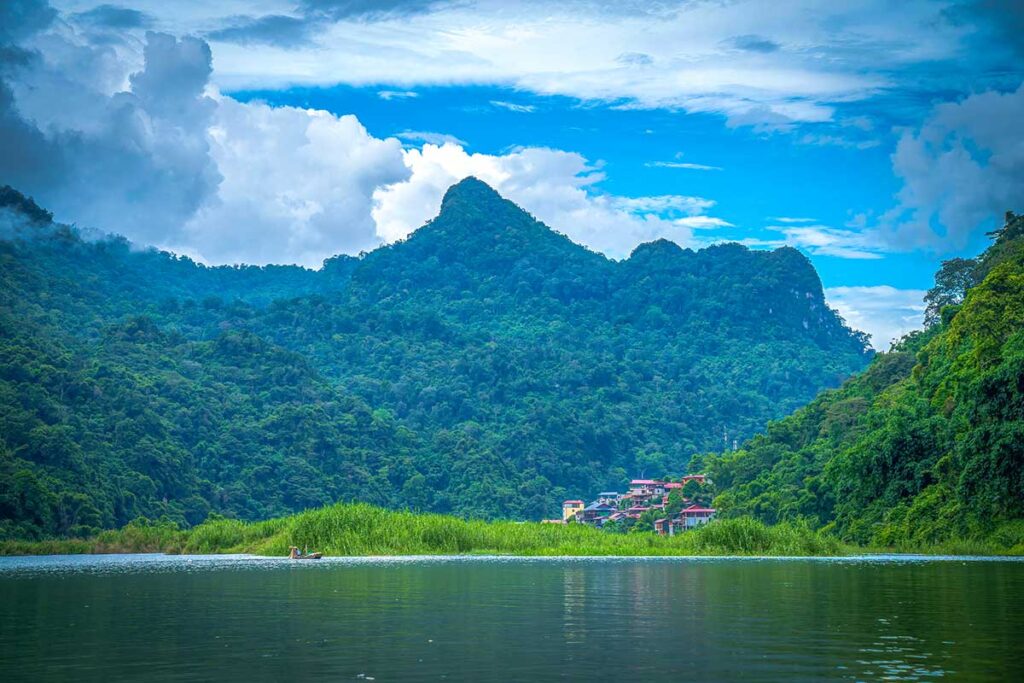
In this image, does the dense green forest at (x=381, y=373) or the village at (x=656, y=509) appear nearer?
the dense green forest at (x=381, y=373)

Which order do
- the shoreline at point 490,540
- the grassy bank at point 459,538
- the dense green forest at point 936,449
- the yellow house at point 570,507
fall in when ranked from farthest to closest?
the yellow house at point 570,507 → the grassy bank at point 459,538 → the shoreline at point 490,540 → the dense green forest at point 936,449

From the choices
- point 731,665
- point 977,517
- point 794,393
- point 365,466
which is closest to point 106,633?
point 731,665

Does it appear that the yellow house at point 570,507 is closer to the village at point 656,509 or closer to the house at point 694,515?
the village at point 656,509

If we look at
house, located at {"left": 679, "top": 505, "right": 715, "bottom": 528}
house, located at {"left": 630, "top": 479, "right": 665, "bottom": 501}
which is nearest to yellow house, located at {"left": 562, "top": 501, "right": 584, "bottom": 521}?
house, located at {"left": 630, "top": 479, "right": 665, "bottom": 501}

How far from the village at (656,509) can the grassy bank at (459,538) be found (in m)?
24.7

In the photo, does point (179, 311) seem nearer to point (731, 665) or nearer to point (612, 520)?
point (612, 520)

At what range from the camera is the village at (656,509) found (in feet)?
319

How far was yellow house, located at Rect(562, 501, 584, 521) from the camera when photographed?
121 metres

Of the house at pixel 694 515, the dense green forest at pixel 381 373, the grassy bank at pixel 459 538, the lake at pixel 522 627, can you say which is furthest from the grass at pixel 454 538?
the house at pixel 694 515

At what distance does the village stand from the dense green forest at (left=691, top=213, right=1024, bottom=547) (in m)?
6.19

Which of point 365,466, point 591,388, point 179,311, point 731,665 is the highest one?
point 179,311

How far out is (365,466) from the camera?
114 metres

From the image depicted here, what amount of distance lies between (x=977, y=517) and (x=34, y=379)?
7045 cm

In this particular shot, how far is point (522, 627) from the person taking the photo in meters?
21.0
